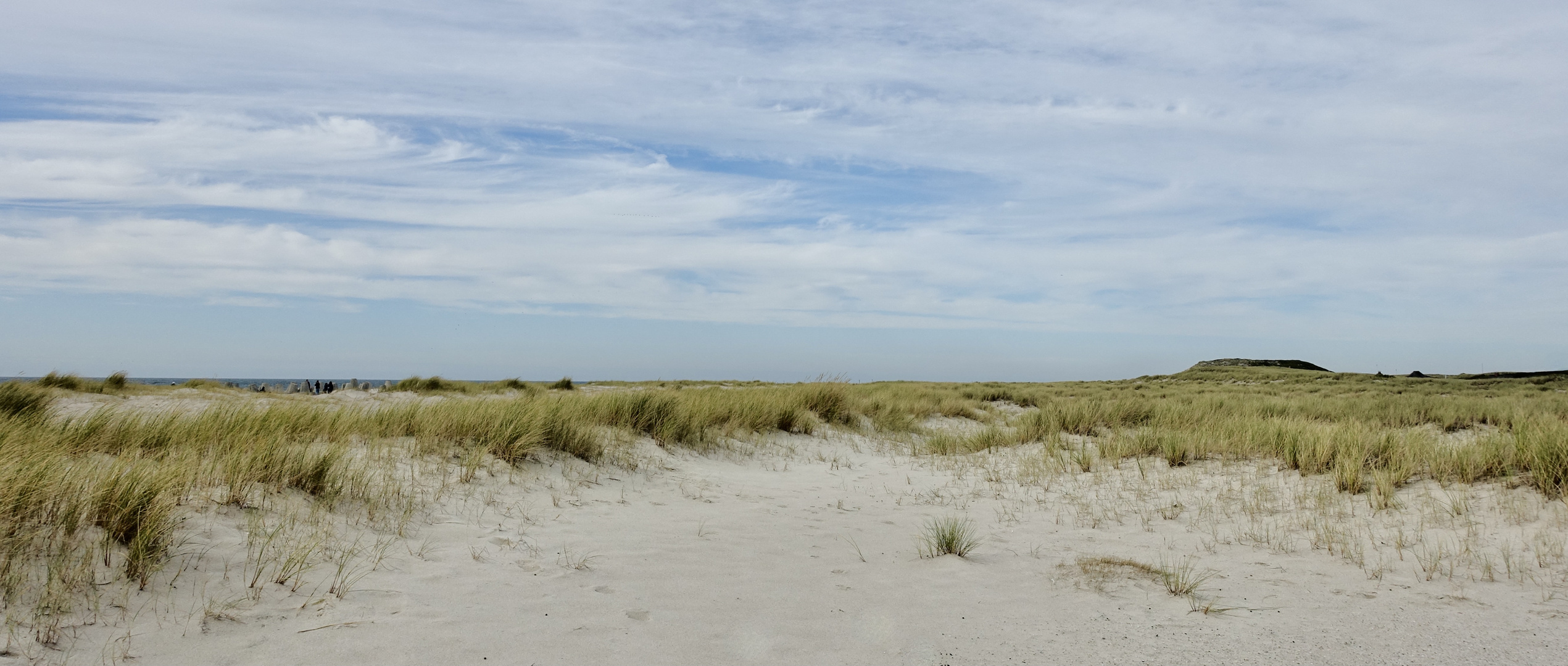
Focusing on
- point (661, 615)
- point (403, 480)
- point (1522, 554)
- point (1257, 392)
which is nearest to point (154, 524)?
point (403, 480)

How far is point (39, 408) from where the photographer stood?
31.9 feet

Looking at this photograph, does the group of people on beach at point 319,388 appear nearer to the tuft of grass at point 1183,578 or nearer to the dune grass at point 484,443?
the dune grass at point 484,443

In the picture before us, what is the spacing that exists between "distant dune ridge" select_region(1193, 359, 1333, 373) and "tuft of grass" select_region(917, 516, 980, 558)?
39.9 metres

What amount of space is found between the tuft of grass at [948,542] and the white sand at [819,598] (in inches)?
3.4

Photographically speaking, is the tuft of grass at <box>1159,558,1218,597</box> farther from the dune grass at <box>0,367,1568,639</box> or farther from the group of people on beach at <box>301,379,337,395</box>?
the group of people on beach at <box>301,379,337,395</box>

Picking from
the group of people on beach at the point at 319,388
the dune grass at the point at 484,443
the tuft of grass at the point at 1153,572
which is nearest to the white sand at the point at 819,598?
the tuft of grass at the point at 1153,572

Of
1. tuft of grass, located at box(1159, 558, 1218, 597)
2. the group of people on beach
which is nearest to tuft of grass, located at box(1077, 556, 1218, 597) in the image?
tuft of grass, located at box(1159, 558, 1218, 597)

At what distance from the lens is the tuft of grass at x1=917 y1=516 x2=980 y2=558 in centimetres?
473

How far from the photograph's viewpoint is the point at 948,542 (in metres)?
4.74

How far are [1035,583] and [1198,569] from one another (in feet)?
3.35

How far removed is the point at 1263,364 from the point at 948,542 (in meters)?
44.3

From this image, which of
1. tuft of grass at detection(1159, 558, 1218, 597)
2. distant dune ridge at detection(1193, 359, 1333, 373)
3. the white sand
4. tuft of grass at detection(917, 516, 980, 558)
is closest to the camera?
the white sand

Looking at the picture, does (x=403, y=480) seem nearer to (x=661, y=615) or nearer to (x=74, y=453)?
(x=74, y=453)

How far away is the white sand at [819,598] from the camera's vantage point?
10.3ft
